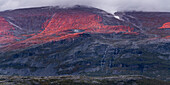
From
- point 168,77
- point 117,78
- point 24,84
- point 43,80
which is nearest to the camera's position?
point 24,84

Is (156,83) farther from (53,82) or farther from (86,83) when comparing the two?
(53,82)

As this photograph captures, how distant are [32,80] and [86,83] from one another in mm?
27356

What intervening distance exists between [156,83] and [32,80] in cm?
6564

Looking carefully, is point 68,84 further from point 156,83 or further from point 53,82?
point 156,83

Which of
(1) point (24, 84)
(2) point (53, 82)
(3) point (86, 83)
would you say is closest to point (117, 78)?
(3) point (86, 83)

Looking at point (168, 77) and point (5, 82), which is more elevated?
point (5, 82)

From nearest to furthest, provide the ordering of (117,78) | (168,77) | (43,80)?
(43,80) → (117,78) → (168,77)

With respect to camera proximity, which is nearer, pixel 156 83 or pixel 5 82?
pixel 5 82

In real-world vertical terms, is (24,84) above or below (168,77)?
above

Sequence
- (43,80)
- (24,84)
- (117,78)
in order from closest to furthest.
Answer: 1. (24,84)
2. (43,80)
3. (117,78)

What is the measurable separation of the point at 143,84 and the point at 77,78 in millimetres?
35169

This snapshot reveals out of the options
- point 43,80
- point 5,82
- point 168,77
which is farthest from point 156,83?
point 5,82

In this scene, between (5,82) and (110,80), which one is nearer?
(5,82)

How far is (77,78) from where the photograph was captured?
553ft
